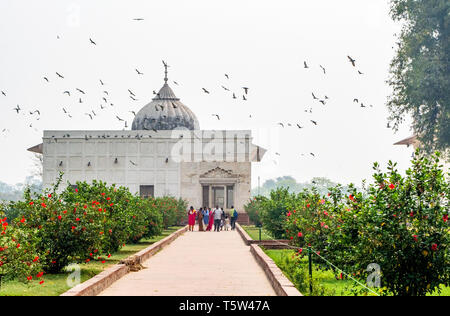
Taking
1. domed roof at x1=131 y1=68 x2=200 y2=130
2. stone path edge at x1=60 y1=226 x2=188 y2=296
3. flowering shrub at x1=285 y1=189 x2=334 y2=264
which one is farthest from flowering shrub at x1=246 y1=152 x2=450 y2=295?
domed roof at x1=131 y1=68 x2=200 y2=130

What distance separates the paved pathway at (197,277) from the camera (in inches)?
485

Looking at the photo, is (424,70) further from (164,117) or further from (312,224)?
(164,117)

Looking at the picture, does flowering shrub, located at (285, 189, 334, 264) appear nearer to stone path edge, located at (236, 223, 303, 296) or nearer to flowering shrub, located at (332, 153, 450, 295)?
stone path edge, located at (236, 223, 303, 296)

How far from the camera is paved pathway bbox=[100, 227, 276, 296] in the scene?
40.4ft

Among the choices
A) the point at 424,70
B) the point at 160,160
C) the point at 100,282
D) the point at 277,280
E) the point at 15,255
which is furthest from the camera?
the point at 160,160

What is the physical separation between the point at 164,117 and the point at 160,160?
6.94 metres

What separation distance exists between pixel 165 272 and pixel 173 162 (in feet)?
147

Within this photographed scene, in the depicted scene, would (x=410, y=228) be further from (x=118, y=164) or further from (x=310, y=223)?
(x=118, y=164)

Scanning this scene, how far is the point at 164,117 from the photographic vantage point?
6619cm

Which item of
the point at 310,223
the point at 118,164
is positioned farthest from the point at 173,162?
the point at 310,223

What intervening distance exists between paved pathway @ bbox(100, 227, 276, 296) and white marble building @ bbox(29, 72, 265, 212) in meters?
37.3

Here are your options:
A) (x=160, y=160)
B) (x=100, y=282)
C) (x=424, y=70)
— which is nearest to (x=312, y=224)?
(x=100, y=282)

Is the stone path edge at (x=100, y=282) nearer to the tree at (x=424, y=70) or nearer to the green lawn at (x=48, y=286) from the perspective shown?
the green lawn at (x=48, y=286)

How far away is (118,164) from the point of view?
6025 centimetres
